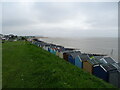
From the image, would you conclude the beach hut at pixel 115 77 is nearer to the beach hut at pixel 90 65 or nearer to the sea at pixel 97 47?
the beach hut at pixel 90 65

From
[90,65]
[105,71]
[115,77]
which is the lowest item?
[115,77]

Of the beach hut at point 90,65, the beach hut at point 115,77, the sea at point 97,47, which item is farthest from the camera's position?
the sea at point 97,47

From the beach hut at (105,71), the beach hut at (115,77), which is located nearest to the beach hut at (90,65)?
the beach hut at (105,71)

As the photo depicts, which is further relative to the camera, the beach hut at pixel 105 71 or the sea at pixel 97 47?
the sea at pixel 97 47

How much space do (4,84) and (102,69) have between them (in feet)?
19.6

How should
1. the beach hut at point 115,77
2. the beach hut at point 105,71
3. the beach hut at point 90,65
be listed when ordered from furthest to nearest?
the beach hut at point 90,65
the beach hut at point 105,71
the beach hut at point 115,77

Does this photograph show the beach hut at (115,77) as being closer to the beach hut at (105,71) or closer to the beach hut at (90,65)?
the beach hut at (105,71)

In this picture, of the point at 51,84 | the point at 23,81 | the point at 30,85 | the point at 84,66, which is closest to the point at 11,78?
the point at 23,81

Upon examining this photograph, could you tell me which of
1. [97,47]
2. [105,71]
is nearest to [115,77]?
[105,71]

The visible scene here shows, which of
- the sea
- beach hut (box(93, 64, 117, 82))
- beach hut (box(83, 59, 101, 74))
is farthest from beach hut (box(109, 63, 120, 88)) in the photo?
the sea

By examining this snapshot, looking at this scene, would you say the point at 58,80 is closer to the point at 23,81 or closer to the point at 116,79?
the point at 23,81

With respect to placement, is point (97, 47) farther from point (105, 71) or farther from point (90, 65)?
point (105, 71)

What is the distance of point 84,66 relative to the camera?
39.7 ft

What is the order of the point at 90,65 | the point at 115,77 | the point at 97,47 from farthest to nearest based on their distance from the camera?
the point at 97,47 < the point at 90,65 < the point at 115,77
